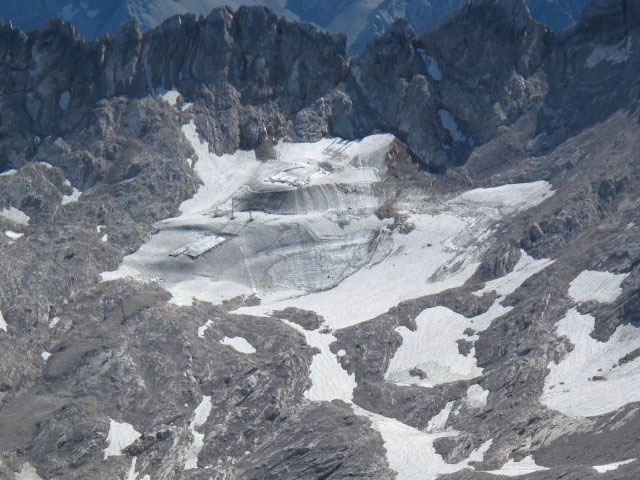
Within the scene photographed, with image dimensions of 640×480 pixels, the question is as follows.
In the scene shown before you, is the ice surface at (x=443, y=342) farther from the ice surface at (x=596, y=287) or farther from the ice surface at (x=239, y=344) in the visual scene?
the ice surface at (x=239, y=344)

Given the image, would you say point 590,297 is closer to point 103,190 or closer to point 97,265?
point 97,265

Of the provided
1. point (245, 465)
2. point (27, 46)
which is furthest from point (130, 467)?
point (27, 46)

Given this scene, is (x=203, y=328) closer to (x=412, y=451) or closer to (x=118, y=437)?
(x=118, y=437)

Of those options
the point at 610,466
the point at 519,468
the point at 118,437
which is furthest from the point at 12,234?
the point at 610,466

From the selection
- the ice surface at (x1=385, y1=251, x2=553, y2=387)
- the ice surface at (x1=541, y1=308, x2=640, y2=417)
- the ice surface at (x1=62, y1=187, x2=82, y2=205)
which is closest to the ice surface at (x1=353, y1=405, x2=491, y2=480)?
the ice surface at (x1=541, y1=308, x2=640, y2=417)

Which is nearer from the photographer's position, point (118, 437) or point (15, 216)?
point (118, 437)

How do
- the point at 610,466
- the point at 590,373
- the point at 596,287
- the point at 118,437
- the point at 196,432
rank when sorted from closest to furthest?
1. the point at 610,466
2. the point at 590,373
3. the point at 118,437
4. the point at 196,432
5. the point at 596,287

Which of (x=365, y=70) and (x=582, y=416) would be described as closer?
(x=582, y=416)
